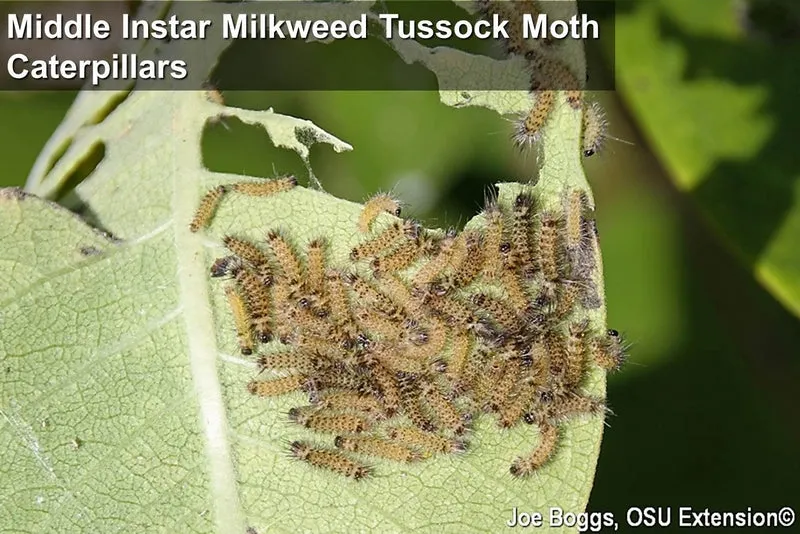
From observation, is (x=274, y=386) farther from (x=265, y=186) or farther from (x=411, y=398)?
(x=265, y=186)

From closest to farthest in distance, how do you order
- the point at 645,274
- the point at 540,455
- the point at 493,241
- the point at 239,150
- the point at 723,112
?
the point at 540,455 → the point at 493,241 → the point at 723,112 → the point at 239,150 → the point at 645,274

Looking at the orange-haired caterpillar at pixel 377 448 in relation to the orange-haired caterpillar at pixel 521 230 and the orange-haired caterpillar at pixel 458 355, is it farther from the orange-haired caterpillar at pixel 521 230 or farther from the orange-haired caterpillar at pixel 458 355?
the orange-haired caterpillar at pixel 521 230

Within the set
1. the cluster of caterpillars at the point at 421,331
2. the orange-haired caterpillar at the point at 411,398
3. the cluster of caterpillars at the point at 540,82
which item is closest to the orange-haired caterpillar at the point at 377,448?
the cluster of caterpillars at the point at 421,331

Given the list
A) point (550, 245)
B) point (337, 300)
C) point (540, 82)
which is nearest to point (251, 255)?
point (337, 300)

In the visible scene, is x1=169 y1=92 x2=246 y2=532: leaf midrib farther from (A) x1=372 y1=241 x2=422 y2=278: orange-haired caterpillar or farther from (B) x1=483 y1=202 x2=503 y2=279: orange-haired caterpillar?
(B) x1=483 y1=202 x2=503 y2=279: orange-haired caterpillar

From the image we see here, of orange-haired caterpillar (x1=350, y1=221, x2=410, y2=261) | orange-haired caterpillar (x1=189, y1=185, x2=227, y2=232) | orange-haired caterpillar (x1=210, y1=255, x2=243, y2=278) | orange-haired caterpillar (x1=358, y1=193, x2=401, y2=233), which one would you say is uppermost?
orange-haired caterpillar (x1=189, y1=185, x2=227, y2=232)

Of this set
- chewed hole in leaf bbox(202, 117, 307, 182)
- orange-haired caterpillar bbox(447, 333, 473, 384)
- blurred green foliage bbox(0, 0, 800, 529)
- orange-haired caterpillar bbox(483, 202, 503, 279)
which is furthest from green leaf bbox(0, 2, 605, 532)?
blurred green foliage bbox(0, 0, 800, 529)
